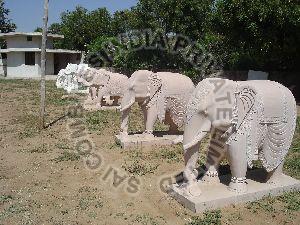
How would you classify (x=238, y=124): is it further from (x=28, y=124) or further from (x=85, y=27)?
(x=85, y=27)

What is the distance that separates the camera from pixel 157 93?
788 centimetres

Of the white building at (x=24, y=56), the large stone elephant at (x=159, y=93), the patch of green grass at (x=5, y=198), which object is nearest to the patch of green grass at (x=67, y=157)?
the large stone elephant at (x=159, y=93)

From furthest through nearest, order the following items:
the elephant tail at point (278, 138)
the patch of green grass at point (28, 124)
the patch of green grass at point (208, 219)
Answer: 1. the patch of green grass at point (28, 124)
2. the elephant tail at point (278, 138)
3. the patch of green grass at point (208, 219)

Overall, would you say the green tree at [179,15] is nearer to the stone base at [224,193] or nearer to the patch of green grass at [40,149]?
the patch of green grass at [40,149]

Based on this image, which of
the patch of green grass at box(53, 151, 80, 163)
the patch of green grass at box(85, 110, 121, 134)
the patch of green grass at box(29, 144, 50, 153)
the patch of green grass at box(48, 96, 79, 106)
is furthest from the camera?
the patch of green grass at box(48, 96, 79, 106)

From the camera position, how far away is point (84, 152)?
7.66 m

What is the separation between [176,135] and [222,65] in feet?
45.4

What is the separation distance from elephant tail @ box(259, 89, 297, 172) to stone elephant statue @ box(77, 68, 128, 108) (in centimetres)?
689

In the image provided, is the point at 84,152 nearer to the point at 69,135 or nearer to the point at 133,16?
the point at 69,135

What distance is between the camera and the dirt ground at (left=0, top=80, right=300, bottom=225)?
4730 millimetres

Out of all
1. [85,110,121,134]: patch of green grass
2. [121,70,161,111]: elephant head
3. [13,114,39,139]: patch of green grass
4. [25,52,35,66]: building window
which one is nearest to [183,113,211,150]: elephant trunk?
[121,70,161,111]: elephant head

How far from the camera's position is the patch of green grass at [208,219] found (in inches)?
178

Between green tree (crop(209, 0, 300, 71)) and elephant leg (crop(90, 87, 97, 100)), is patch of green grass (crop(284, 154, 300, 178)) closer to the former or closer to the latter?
green tree (crop(209, 0, 300, 71))

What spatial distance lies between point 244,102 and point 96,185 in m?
2.54
